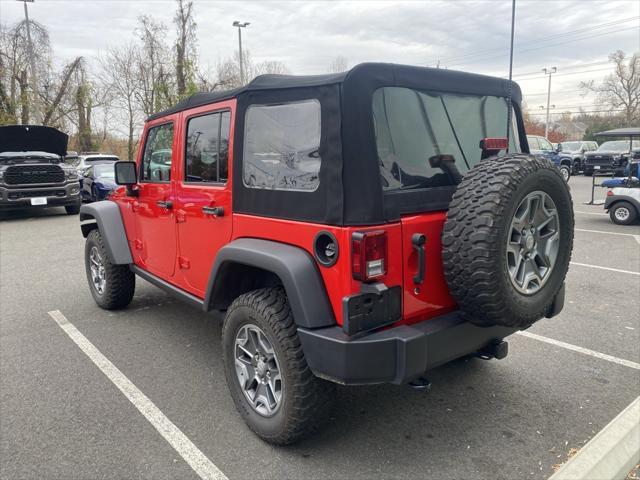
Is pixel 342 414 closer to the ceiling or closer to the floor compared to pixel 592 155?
closer to the floor

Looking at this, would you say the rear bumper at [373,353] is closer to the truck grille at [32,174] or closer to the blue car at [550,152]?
the truck grille at [32,174]

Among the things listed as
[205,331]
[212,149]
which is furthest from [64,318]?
[212,149]

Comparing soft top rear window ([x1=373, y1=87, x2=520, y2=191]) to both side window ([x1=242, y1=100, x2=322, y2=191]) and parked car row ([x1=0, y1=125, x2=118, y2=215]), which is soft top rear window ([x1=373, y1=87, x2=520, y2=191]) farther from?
parked car row ([x1=0, y1=125, x2=118, y2=215])

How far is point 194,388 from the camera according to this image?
137 inches

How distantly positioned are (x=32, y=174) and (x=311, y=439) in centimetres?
1187

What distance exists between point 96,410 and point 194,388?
634mm

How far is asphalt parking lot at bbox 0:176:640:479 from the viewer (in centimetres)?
265

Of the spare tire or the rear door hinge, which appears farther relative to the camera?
the rear door hinge

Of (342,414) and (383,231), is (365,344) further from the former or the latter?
(342,414)

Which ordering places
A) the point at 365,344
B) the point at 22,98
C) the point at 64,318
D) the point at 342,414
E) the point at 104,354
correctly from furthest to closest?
the point at 22,98 → the point at 64,318 → the point at 104,354 → the point at 342,414 → the point at 365,344

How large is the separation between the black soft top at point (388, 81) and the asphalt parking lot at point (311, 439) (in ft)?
6.41

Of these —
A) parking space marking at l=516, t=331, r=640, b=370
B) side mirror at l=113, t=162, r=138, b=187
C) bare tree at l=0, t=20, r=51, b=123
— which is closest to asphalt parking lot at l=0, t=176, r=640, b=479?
parking space marking at l=516, t=331, r=640, b=370

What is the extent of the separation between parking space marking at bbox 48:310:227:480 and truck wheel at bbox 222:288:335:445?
33 cm

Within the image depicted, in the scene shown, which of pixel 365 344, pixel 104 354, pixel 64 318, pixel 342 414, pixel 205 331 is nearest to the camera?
pixel 365 344
